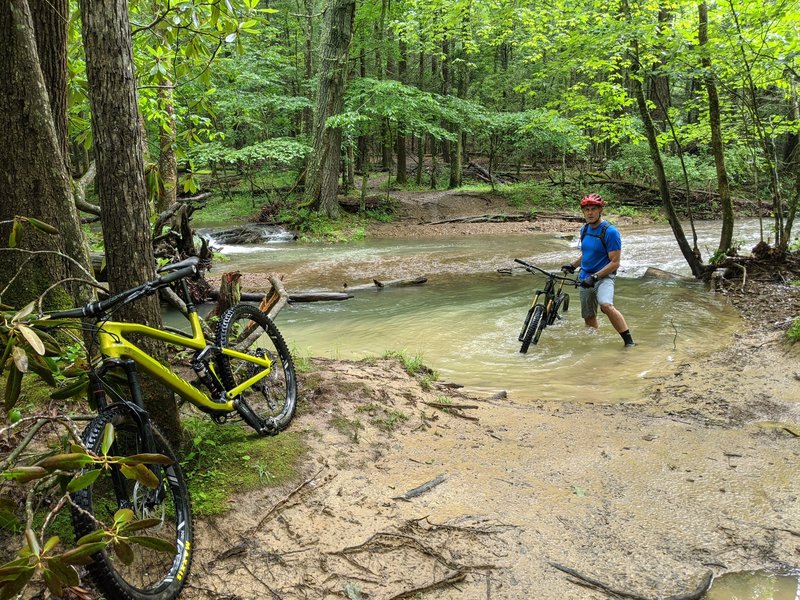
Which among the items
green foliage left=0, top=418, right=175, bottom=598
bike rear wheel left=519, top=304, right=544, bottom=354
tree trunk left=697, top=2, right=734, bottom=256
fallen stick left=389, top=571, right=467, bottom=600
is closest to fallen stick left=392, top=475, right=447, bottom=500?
fallen stick left=389, top=571, right=467, bottom=600

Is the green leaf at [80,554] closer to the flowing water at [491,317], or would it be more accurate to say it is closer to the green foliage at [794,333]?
the flowing water at [491,317]

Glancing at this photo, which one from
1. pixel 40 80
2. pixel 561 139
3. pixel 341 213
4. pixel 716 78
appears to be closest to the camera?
pixel 40 80

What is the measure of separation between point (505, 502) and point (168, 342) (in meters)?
2.24

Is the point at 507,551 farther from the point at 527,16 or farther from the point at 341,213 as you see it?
the point at 341,213

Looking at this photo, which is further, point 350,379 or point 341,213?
point 341,213

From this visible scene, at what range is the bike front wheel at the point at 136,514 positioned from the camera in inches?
82.5

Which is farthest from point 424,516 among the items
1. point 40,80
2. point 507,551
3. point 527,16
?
point 527,16

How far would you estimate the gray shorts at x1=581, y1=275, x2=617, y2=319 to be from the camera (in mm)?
7666

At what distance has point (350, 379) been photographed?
5141mm

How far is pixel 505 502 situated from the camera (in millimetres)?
3371

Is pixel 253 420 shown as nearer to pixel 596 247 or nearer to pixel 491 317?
pixel 596 247

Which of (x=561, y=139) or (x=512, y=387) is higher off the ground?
(x=561, y=139)

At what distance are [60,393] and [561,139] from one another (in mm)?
23156

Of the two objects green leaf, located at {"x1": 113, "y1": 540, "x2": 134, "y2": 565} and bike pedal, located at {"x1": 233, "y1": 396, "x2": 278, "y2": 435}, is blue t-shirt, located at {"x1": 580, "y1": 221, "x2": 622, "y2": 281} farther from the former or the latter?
green leaf, located at {"x1": 113, "y1": 540, "x2": 134, "y2": 565}
